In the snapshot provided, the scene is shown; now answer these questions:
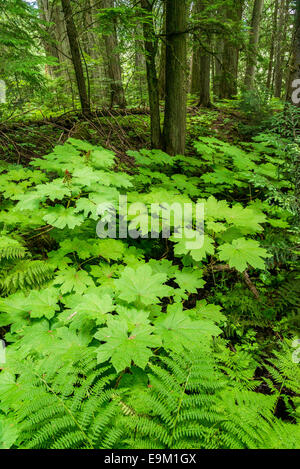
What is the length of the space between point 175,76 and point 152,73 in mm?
374

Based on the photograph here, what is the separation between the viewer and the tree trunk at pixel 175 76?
3656 mm

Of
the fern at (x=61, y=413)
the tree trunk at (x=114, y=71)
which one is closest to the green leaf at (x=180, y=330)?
the fern at (x=61, y=413)

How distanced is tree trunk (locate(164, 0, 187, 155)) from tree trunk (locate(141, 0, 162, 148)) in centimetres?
16

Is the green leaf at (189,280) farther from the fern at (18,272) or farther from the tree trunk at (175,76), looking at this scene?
the tree trunk at (175,76)

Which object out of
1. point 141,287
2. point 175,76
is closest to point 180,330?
point 141,287

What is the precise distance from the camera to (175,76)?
3.95 m

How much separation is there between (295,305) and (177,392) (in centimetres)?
179

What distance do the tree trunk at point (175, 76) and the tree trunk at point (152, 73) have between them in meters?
0.16

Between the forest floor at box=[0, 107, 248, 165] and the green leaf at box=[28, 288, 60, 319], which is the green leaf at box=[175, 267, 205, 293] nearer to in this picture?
the green leaf at box=[28, 288, 60, 319]

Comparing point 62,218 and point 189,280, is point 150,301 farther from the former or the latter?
point 62,218

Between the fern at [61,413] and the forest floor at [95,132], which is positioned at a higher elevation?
the forest floor at [95,132]

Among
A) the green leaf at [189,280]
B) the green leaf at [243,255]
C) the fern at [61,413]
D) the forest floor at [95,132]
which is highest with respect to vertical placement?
the forest floor at [95,132]

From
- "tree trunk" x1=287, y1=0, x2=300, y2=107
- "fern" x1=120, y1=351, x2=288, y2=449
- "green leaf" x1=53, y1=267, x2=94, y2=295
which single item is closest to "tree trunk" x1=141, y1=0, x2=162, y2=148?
"tree trunk" x1=287, y1=0, x2=300, y2=107

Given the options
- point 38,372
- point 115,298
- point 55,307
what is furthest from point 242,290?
point 38,372
